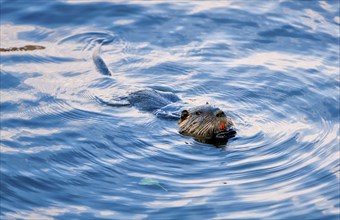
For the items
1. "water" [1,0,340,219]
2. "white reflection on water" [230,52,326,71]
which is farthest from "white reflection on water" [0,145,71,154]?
"white reflection on water" [230,52,326,71]

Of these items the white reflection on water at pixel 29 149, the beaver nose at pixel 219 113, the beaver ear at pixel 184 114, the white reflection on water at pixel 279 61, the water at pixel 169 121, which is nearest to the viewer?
the water at pixel 169 121

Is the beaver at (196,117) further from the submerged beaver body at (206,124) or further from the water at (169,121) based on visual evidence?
the water at (169,121)

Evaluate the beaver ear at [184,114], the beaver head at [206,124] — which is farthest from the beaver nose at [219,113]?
the beaver ear at [184,114]

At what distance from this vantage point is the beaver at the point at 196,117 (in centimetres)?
1064

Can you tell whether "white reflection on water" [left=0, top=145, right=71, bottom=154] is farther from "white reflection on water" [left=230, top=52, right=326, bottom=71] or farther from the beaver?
"white reflection on water" [left=230, top=52, right=326, bottom=71]

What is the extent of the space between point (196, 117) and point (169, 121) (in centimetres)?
51

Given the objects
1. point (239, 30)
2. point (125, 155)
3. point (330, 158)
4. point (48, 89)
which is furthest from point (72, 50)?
point (330, 158)

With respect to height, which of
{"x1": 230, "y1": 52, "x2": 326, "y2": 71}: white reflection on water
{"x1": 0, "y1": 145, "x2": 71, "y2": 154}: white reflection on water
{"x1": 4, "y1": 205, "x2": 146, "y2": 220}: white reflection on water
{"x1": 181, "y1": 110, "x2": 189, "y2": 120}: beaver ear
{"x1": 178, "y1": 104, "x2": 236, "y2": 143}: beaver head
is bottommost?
{"x1": 4, "y1": 205, "x2": 146, "y2": 220}: white reflection on water

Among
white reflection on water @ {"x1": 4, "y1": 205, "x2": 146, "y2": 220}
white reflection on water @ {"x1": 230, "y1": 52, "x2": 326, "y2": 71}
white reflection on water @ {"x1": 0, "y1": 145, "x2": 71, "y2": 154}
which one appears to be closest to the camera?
white reflection on water @ {"x1": 4, "y1": 205, "x2": 146, "y2": 220}

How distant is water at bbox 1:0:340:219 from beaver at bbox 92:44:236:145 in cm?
17

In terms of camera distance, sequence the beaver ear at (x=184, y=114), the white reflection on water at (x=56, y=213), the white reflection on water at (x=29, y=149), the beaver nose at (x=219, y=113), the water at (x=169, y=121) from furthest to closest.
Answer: the beaver ear at (x=184, y=114), the beaver nose at (x=219, y=113), the white reflection on water at (x=29, y=149), the water at (x=169, y=121), the white reflection on water at (x=56, y=213)

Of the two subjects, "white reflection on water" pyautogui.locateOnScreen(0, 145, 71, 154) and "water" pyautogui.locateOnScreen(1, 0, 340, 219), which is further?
"white reflection on water" pyautogui.locateOnScreen(0, 145, 71, 154)

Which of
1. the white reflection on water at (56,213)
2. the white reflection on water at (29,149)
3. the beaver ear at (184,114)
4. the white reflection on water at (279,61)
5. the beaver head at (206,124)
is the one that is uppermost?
the white reflection on water at (279,61)

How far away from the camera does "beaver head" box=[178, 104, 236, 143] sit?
34.9 feet
